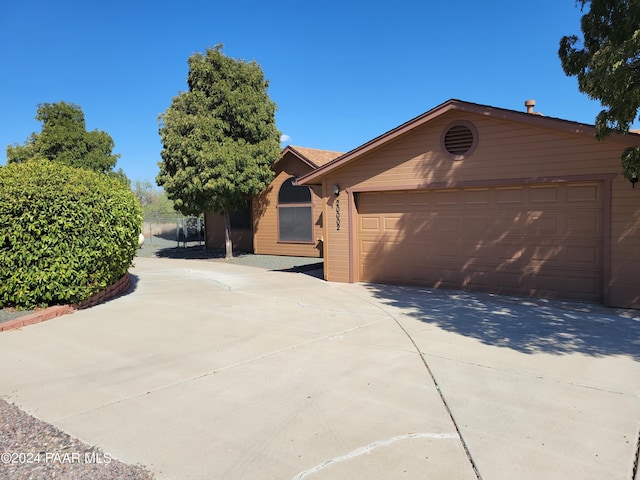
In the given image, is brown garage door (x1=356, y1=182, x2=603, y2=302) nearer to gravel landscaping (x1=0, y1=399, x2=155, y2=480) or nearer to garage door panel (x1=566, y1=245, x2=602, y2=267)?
garage door panel (x1=566, y1=245, x2=602, y2=267)

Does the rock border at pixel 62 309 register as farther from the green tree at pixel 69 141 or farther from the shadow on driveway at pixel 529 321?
the green tree at pixel 69 141

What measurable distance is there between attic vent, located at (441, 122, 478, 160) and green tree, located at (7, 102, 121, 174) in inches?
715

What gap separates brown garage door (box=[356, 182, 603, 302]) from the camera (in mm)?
8320

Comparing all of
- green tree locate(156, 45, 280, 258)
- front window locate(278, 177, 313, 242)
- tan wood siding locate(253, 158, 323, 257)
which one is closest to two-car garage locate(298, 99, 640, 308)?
green tree locate(156, 45, 280, 258)

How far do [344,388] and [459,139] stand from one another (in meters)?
6.66

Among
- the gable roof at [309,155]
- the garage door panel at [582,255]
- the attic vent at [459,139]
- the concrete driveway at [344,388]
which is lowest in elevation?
the concrete driveway at [344,388]

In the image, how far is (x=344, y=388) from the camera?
4.51 m

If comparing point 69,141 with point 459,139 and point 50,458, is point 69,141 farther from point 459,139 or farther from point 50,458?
point 50,458

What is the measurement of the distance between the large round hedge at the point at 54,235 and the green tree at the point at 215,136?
24.4ft

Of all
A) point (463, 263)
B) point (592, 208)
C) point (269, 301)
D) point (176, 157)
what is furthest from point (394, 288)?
point (176, 157)

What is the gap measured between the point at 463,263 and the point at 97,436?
7.85 m

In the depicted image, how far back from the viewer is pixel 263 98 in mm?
17359

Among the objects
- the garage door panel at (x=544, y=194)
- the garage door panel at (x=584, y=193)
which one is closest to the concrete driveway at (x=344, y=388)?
the garage door panel at (x=584, y=193)

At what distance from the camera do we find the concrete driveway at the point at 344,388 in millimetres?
3252
